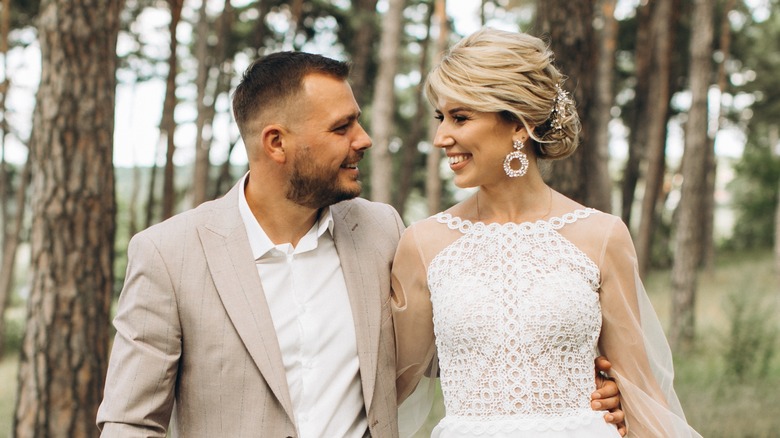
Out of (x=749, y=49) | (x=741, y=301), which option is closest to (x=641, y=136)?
(x=749, y=49)

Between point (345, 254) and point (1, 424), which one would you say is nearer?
point (345, 254)

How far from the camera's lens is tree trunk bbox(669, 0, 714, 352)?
12.3m

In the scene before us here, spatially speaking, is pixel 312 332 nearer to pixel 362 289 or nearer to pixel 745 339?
pixel 362 289

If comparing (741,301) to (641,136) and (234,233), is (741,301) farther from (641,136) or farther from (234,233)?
(641,136)

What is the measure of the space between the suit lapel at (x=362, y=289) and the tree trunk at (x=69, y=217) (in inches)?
106

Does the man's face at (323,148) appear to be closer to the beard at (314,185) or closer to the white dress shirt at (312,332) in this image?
the beard at (314,185)

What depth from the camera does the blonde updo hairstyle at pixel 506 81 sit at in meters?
3.04

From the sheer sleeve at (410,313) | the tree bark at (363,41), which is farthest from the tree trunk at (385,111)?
the sheer sleeve at (410,313)

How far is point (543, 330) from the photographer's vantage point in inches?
121

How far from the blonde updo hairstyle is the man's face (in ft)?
1.13

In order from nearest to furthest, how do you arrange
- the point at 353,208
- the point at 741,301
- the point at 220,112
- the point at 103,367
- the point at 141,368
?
the point at 141,368
the point at 353,208
the point at 103,367
the point at 741,301
the point at 220,112

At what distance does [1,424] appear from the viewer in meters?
10.8

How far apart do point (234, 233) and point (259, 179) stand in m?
0.25

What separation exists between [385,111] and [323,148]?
28.2 ft
